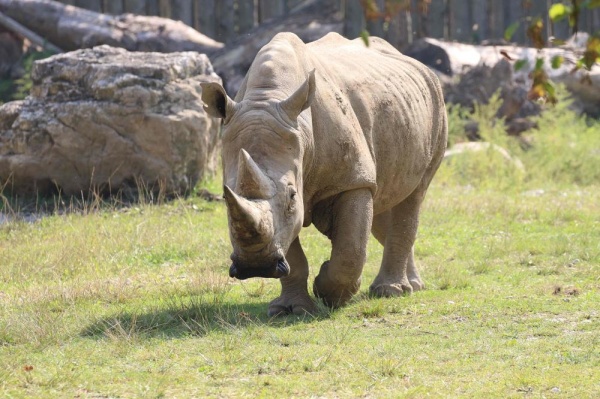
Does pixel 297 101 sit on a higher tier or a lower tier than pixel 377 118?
higher

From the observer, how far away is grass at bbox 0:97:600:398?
17.3ft

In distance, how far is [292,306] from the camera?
6.98 metres

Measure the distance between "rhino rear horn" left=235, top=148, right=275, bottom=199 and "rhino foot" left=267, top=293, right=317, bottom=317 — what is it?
4.17ft

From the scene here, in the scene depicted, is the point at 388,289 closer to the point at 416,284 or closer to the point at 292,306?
the point at 416,284

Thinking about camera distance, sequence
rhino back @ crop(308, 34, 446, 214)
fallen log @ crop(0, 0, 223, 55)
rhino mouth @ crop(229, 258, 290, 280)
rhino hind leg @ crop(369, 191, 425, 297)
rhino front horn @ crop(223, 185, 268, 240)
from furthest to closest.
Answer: fallen log @ crop(0, 0, 223, 55)
rhino hind leg @ crop(369, 191, 425, 297)
rhino back @ crop(308, 34, 446, 214)
rhino mouth @ crop(229, 258, 290, 280)
rhino front horn @ crop(223, 185, 268, 240)

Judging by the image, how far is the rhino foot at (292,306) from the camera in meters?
6.95

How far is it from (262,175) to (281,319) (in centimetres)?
133

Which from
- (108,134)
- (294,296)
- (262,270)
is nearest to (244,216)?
(262,270)

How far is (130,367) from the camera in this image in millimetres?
5602

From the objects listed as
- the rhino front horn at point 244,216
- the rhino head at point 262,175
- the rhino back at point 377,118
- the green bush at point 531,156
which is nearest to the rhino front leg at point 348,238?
the rhino back at point 377,118

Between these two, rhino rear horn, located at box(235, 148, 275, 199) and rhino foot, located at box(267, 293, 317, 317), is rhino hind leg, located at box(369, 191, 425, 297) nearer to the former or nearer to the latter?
rhino foot, located at box(267, 293, 317, 317)

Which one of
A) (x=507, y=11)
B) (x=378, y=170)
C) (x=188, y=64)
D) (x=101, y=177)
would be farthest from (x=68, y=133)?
(x=507, y=11)

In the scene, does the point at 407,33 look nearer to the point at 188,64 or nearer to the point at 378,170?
the point at 188,64

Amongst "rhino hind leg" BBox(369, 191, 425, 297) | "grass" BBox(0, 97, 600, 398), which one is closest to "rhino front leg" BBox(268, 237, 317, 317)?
"grass" BBox(0, 97, 600, 398)
